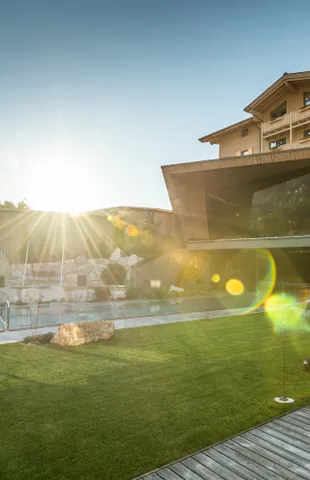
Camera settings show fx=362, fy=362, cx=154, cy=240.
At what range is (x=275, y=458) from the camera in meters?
4.50

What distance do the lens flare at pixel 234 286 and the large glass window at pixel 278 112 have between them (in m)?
14.0

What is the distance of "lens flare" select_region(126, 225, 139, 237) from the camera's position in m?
28.9

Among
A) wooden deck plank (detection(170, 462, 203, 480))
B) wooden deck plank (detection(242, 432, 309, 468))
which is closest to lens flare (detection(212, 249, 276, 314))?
wooden deck plank (detection(242, 432, 309, 468))

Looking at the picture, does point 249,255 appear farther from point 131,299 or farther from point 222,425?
point 222,425

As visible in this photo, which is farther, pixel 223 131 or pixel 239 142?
pixel 223 131

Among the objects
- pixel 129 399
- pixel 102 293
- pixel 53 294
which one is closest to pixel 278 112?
pixel 102 293

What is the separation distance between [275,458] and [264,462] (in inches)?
7.1

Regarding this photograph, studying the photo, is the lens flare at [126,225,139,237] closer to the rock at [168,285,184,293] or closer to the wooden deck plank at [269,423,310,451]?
the rock at [168,285,184,293]

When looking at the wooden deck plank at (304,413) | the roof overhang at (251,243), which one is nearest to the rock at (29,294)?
the roof overhang at (251,243)

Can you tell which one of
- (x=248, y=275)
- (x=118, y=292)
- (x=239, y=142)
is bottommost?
(x=118, y=292)

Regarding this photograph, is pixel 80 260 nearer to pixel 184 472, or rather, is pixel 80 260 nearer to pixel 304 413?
pixel 304 413

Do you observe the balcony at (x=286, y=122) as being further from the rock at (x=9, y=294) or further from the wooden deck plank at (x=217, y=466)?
the wooden deck plank at (x=217, y=466)

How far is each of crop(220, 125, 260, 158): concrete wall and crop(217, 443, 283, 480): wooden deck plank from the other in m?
29.7

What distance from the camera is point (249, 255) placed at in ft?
85.1
